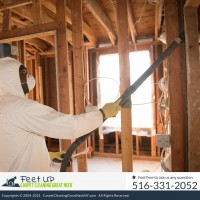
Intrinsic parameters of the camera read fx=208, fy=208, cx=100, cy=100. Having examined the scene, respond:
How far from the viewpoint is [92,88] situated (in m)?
4.45

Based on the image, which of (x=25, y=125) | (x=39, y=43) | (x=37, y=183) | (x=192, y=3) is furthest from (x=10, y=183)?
(x=39, y=43)

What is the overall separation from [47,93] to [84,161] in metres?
3.39

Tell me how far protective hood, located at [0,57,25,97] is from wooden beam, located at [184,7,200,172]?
1080 millimetres

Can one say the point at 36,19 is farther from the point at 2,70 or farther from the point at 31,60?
the point at 31,60

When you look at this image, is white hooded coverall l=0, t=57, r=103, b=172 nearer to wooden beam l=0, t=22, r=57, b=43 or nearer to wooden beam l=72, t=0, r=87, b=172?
wooden beam l=72, t=0, r=87, b=172

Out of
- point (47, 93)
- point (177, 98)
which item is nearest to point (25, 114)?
point (177, 98)

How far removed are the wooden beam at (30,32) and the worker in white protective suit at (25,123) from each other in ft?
2.46

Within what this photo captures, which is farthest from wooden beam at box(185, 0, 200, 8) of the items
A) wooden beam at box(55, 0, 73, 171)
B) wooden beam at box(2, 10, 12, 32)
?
wooden beam at box(2, 10, 12, 32)

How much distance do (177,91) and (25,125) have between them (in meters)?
1.02

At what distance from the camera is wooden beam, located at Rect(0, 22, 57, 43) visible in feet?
6.22

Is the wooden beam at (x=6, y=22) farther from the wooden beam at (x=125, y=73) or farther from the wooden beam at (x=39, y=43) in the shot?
the wooden beam at (x=39, y=43)

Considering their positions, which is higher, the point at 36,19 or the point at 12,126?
the point at 36,19

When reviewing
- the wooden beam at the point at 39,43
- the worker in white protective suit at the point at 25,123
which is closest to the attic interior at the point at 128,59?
the worker in white protective suit at the point at 25,123

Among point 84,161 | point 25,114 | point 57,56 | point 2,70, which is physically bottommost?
point 84,161
